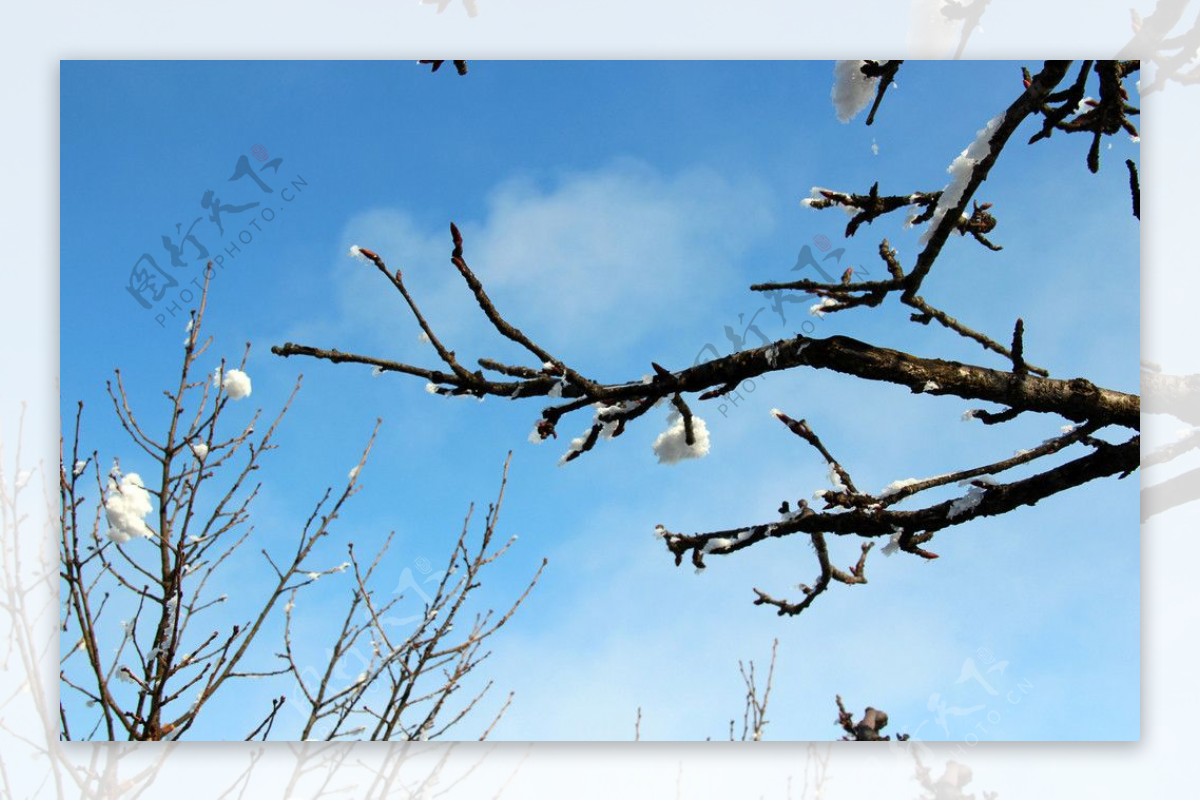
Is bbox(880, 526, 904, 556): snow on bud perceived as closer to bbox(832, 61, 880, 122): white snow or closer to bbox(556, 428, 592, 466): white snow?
bbox(556, 428, 592, 466): white snow

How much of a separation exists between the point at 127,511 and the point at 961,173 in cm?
154

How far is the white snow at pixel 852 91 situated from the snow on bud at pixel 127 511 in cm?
138

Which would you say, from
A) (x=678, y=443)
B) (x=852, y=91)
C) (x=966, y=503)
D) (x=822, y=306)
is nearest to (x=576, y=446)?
(x=678, y=443)

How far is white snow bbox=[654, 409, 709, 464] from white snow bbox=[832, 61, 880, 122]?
563 mm

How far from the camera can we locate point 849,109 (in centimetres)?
168

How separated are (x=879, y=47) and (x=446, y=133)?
2.77ft

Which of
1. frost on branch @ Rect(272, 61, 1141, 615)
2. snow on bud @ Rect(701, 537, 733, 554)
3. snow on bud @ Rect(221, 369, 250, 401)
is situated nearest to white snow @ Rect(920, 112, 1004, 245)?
frost on branch @ Rect(272, 61, 1141, 615)

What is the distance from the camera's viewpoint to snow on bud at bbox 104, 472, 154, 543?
6.28 ft

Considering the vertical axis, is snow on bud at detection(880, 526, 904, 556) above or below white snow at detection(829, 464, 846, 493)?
below

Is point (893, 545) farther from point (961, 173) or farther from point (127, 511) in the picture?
point (127, 511)

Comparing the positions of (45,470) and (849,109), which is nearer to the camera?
(849,109)

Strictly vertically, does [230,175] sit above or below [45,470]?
above

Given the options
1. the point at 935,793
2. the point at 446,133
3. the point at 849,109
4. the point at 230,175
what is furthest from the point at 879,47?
the point at 935,793

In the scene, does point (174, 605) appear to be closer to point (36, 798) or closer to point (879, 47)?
point (36, 798)
